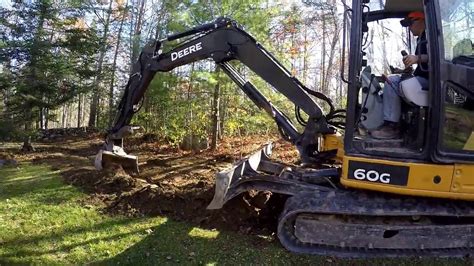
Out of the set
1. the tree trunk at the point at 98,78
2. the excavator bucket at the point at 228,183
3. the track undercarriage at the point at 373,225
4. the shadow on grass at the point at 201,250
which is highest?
the tree trunk at the point at 98,78

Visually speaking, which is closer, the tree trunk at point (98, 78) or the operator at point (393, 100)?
the operator at point (393, 100)

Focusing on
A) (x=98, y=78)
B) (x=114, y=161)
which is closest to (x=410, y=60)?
(x=114, y=161)

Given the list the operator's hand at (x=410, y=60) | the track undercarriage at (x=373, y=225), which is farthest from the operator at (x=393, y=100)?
the track undercarriage at (x=373, y=225)

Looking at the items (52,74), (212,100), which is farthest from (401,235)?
(52,74)

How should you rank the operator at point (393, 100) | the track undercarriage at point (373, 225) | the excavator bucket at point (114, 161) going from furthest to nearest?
the excavator bucket at point (114, 161) < the operator at point (393, 100) < the track undercarriage at point (373, 225)

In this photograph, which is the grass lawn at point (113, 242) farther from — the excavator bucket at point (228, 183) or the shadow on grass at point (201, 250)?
the excavator bucket at point (228, 183)


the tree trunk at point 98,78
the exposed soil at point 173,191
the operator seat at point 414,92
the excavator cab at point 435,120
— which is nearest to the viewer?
the excavator cab at point 435,120

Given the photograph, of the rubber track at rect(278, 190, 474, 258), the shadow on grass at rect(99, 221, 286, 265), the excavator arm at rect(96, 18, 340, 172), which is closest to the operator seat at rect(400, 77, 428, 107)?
the rubber track at rect(278, 190, 474, 258)

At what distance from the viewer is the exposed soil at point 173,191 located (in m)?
5.11

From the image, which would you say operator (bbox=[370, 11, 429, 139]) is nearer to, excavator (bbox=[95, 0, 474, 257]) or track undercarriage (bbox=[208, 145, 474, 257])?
excavator (bbox=[95, 0, 474, 257])

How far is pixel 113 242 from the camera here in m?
4.52

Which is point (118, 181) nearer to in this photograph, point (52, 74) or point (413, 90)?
point (413, 90)

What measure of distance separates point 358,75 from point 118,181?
13.1ft

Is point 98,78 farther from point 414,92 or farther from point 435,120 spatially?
point 435,120
